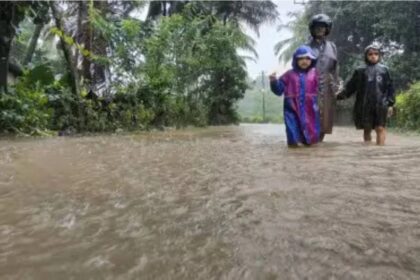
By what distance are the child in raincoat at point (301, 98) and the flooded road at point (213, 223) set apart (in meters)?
2.33

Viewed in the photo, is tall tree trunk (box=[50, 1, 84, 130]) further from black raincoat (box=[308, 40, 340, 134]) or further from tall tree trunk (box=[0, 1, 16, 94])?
black raincoat (box=[308, 40, 340, 134])

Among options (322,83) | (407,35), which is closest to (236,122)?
(407,35)

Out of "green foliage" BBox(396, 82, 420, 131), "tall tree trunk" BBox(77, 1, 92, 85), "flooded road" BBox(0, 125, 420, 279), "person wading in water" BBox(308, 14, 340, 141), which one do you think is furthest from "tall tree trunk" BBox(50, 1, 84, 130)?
"green foliage" BBox(396, 82, 420, 131)

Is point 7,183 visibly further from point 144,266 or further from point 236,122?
point 236,122

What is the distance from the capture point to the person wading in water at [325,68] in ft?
21.7

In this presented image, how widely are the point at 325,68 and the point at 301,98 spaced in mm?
740

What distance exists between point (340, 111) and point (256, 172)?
23.9 metres

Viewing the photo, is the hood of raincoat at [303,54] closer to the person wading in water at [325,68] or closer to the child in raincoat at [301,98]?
the child in raincoat at [301,98]

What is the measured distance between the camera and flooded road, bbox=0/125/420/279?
1.56m

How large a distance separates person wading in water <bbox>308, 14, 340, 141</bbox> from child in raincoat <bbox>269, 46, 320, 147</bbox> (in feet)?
1.32

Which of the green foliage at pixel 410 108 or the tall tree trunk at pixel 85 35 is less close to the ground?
the tall tree trunk at pixel 85 35

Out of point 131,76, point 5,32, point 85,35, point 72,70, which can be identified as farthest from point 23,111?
point 85,35

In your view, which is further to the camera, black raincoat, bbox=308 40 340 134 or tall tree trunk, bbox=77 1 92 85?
Result: tall tree trunk, bbox=77 1 92 85

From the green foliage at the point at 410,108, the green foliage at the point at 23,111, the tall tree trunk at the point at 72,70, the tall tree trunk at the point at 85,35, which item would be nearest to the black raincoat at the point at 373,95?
the green foliage at the point at 23,111
